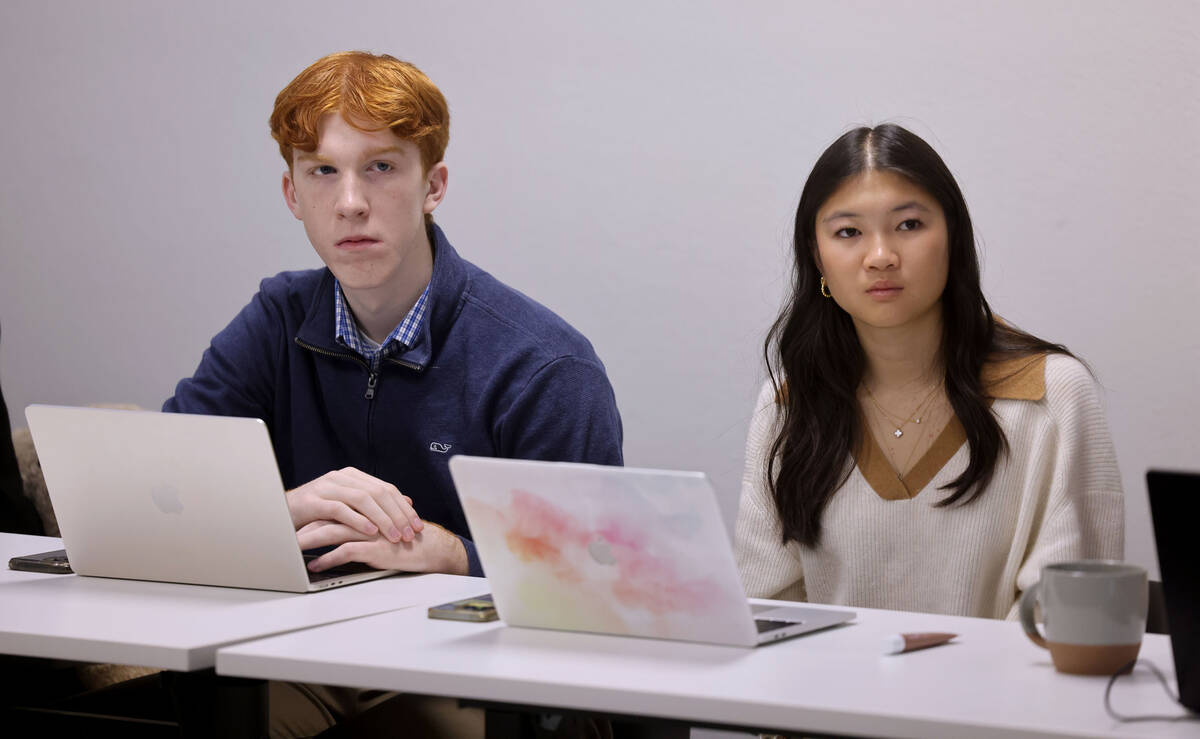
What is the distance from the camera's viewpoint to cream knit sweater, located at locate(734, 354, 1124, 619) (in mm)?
1854

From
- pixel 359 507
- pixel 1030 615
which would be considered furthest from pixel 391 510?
pixel 1030 615

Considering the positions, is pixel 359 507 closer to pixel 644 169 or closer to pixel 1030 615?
pixel 1030 615

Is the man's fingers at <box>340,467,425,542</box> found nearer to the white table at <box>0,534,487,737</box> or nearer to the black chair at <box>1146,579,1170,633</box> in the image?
the white table at <box>0,534,487,737</box>

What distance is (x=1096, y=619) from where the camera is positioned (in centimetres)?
117

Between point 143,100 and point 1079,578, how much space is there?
9.99 feet

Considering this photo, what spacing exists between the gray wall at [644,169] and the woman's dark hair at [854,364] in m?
1.01

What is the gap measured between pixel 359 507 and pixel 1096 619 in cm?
92

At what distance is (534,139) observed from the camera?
10.7 ft

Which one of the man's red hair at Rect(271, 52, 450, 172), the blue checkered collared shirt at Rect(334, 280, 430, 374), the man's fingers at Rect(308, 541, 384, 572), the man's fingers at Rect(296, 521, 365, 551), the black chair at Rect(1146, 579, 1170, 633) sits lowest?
the black chair at Rect(1146, 579, 1170, 633)

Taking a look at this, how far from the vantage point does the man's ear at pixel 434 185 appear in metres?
2.20

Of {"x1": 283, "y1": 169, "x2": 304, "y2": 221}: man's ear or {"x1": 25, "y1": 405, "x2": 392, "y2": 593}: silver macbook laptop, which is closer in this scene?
{"x1": 25, "y1": 405, "x2": 392, "y2": 593}: silver macbook laptop

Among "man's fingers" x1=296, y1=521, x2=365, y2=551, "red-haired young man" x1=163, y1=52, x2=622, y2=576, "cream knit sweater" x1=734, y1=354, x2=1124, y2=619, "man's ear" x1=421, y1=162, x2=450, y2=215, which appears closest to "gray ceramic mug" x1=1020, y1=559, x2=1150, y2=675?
"cream knit sweater" x1=734, y1=354, x2=1124, y2=619

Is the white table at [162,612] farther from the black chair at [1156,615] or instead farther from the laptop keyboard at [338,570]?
the black chair at [1156,615]

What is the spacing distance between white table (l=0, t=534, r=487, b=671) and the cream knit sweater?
1.92 feet
